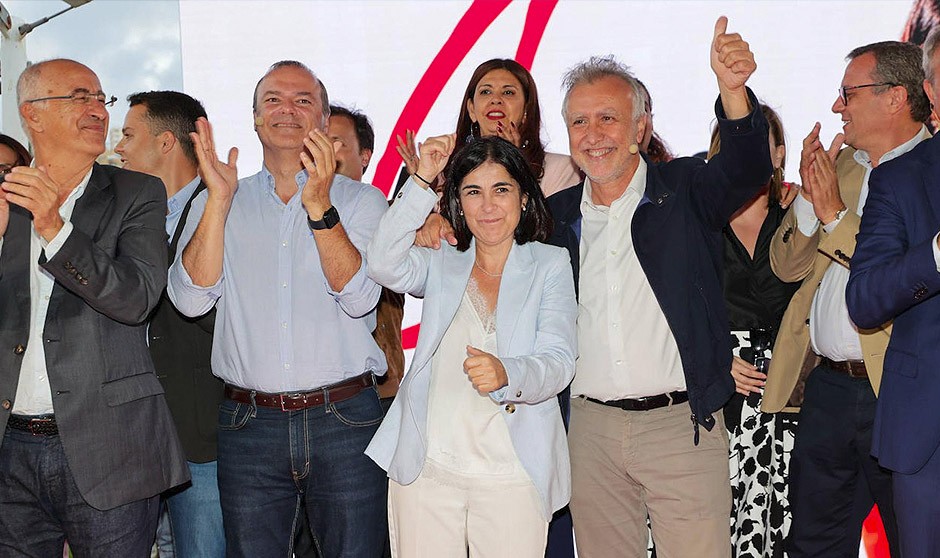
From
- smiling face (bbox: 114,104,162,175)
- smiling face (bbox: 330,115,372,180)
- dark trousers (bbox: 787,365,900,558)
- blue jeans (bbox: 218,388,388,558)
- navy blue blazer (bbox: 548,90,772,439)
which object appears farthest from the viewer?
smiling face (bbox: 330,115,372,180)

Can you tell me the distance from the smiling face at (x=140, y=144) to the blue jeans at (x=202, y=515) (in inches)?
46.4

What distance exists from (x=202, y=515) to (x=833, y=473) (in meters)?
2.11

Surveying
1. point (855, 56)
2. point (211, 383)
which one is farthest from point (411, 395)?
point (855, 56)

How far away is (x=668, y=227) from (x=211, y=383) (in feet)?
5.20

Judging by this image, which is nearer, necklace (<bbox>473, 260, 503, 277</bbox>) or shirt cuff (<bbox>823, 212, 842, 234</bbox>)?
necklace (<bbox>473, 260, 503, 277</bbox>)

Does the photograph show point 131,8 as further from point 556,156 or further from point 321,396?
point 321,396

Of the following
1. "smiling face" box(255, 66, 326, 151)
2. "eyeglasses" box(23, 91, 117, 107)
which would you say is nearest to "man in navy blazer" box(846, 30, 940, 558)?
"smiling face" box(255, 66, 326, 151)

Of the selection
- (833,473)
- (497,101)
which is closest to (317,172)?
(497,101)

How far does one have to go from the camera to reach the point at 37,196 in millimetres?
2494

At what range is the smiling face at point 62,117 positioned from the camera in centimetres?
281

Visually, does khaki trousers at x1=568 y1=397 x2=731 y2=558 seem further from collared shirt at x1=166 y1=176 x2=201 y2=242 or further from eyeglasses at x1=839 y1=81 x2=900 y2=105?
collared shirt at x1=166 y1=176 x2=201 y2=242

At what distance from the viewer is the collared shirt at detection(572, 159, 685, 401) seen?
9.69 ft

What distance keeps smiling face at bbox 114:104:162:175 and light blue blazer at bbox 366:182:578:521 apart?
4.39 feet

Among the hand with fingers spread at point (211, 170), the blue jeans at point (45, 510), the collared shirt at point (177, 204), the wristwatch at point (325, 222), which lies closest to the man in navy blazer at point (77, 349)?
the blue jeans at point (45, 510)
